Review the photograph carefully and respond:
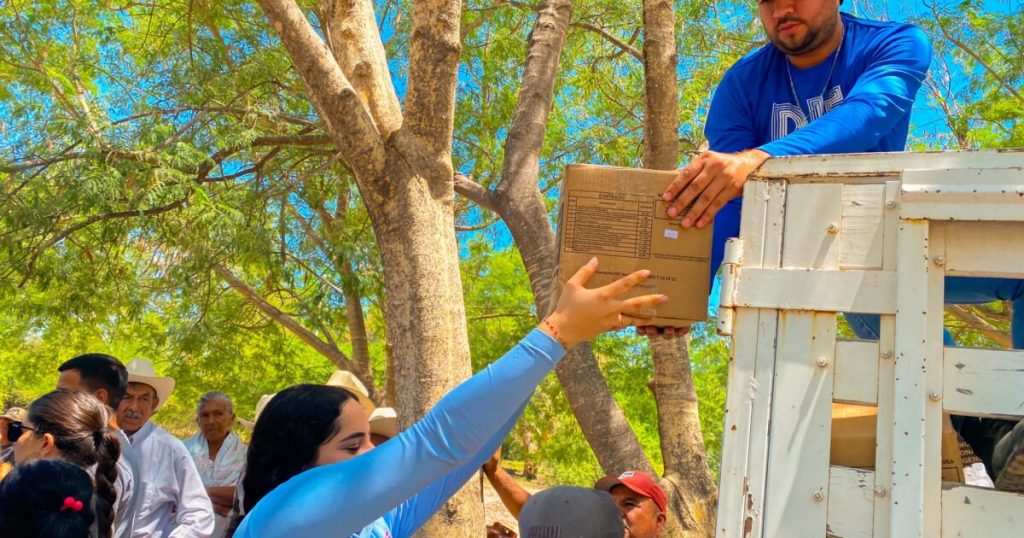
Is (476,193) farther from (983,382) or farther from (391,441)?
(983,382)

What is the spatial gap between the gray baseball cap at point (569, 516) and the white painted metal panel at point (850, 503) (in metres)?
0.81

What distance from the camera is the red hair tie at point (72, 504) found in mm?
2779

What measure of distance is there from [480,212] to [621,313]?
35.4 ft

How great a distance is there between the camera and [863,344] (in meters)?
1.87

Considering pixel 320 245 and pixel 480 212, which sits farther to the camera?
pixel 480 212

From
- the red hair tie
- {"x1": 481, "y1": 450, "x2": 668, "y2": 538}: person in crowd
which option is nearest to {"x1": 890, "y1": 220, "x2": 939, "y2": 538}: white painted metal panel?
{"x1": 481, "y1": 450, "x2": 668, "y2": 538}: person in crowd

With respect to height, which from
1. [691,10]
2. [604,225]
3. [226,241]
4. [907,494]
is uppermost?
[691,10]

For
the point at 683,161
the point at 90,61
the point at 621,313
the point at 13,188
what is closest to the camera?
the point at 621,313

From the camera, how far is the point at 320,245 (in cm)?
1155

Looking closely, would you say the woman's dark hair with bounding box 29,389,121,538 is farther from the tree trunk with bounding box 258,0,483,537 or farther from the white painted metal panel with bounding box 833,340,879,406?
the white painted metal panel with bounding box 833,340,879,406

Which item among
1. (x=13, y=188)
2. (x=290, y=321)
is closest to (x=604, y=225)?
(x=13, y=188)

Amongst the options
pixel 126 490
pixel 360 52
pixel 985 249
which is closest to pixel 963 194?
pixel 985 249

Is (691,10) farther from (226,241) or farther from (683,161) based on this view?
(226,241)

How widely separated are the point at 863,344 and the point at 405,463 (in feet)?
3.04
